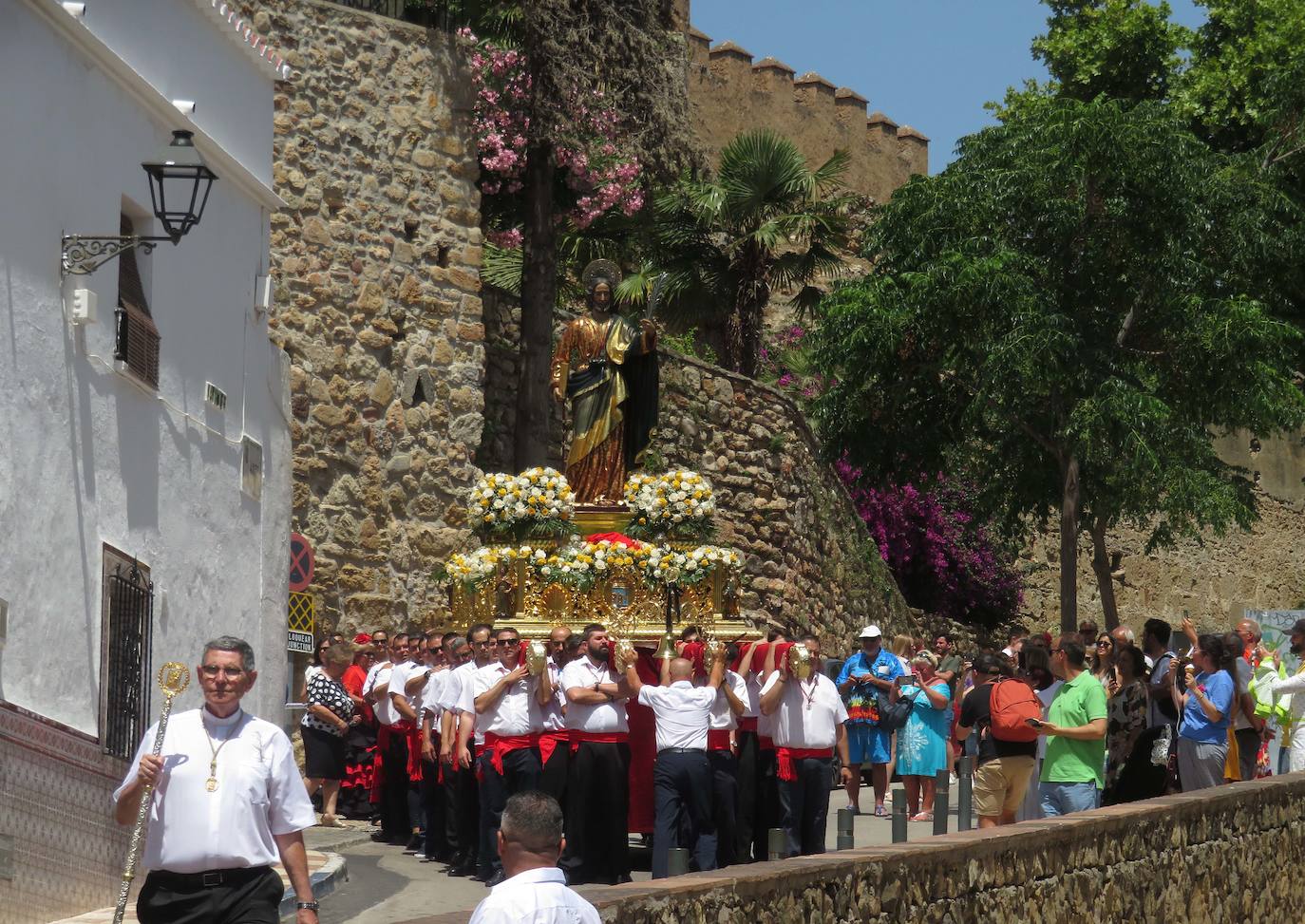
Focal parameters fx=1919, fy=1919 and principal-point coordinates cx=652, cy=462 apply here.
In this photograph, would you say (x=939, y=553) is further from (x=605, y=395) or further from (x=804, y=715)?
(x=804, y=715)

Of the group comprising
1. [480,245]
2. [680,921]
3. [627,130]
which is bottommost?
[680,921]

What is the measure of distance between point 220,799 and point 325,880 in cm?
593

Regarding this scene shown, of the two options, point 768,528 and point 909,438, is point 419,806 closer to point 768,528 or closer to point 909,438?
point 768,528

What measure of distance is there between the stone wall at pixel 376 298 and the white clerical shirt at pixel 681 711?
782 cm

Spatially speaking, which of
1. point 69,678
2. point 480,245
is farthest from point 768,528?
point 69,678

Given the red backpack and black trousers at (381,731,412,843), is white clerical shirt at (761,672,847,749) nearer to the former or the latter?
the red backpack

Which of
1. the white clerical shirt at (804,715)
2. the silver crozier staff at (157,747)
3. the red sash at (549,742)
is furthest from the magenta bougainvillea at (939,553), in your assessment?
the silver crozier staff at (157,747)

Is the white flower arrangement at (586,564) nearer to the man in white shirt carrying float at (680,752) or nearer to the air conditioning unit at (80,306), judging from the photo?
the man in white shirt carrying float at (680,752)

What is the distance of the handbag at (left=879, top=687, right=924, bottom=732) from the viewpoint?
→ 15.7 meters

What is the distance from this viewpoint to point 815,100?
134 feet

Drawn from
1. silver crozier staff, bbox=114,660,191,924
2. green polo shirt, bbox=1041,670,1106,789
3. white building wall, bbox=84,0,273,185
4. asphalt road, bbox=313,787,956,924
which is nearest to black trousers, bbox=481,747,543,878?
asphalt road, bbox=313,787,956,924

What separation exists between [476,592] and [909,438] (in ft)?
36.6

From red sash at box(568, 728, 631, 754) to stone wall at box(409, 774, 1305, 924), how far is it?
3.35 m

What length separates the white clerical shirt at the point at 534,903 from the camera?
4.87 metres
